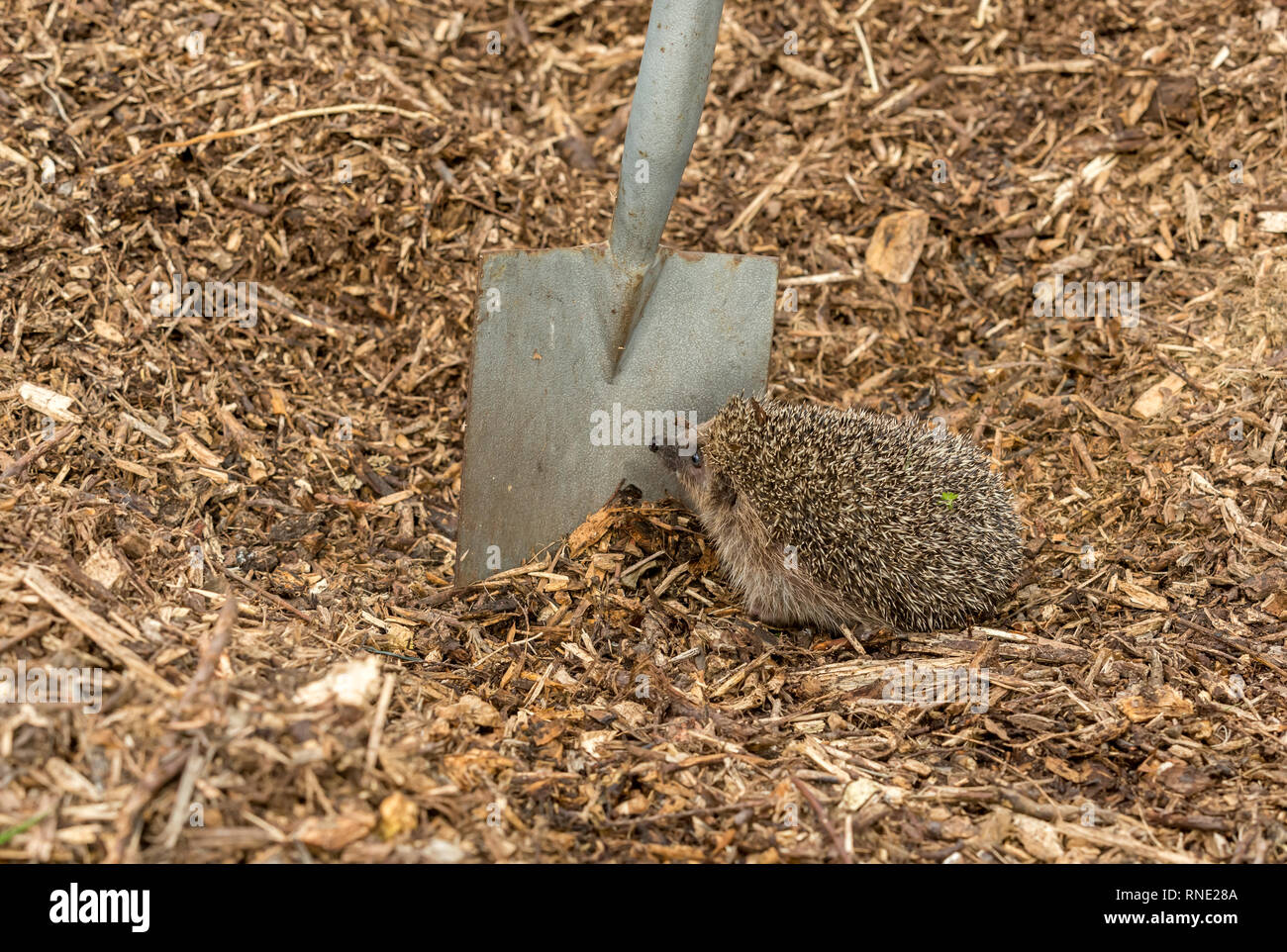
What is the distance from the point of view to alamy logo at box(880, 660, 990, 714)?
4189 mm

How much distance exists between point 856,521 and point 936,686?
802 mm

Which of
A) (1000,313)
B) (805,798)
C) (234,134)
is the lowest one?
(805,798)

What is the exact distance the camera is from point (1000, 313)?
20.7ft

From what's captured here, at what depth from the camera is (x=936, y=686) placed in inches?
169

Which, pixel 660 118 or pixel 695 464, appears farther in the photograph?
pixel 695 464

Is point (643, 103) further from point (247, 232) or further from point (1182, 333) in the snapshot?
point (1182, 333)

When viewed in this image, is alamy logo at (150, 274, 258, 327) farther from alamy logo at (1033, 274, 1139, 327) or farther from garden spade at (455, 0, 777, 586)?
alamy logo at (1033, 274, 1139, 327)

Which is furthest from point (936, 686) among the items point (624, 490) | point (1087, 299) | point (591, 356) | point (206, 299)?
point (206, 299)

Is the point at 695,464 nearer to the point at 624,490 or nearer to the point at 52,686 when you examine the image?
the point at 624,490

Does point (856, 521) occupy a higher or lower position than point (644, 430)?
lower

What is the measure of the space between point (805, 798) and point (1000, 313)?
3.90 meters

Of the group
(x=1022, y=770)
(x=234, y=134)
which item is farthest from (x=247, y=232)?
(x=1022, y=770)
